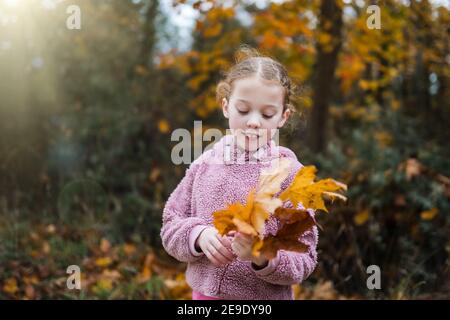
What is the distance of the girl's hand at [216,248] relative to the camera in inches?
61.4

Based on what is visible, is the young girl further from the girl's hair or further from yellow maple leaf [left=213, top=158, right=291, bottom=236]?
yellow maple leaf [left=213, top=158, right=291, bottom=236]

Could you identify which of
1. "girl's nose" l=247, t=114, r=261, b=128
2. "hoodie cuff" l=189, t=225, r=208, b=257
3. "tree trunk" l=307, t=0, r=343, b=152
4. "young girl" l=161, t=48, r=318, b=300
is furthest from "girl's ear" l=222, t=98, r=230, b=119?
"tree trunk" l=307, t=0, r=343, b=152

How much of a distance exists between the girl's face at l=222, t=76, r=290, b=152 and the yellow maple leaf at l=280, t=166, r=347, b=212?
278mm

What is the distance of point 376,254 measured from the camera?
402cm

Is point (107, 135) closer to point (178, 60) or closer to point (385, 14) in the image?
point (178, 60)

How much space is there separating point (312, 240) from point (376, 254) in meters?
2.54

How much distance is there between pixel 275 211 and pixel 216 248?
0.24 meters

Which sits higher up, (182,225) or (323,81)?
(323,81)

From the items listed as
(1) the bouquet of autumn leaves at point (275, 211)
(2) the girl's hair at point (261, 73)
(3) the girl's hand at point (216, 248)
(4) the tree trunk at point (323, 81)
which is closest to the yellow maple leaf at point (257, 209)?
(1) the bouquet of autumn leaves at point (275, 211)

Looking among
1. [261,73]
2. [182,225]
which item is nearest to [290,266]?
[182,225]

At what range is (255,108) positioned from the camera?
66.2 inches

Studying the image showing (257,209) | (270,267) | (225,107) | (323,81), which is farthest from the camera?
(323,81)

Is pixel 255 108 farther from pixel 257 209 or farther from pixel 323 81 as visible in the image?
pixel 323 81

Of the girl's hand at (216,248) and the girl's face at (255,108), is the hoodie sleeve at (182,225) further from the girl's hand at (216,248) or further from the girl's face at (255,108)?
the girl's face at (255,108)
